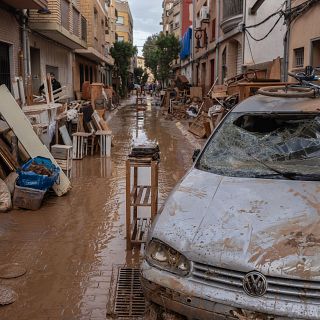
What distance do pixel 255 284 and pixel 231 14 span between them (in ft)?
57.9

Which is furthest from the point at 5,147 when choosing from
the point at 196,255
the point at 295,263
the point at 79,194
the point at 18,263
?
the point at 295,263

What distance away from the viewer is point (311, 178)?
3523 millimetres

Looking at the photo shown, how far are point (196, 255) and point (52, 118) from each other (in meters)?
8.20

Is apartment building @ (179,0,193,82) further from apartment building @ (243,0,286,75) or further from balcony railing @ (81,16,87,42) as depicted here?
apartment building @ (243,0,286,75)

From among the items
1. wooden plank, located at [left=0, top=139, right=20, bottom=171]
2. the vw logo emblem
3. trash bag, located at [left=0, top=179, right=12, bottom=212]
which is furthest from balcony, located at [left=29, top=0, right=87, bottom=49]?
the vw logo emblem

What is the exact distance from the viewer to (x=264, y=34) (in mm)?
14453

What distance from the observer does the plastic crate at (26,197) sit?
6574mm

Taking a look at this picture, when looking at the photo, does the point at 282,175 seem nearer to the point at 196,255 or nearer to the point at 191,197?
the point at 191,197

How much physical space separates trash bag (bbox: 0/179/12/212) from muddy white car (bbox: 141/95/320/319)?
3600mm

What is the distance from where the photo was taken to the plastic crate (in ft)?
21.6

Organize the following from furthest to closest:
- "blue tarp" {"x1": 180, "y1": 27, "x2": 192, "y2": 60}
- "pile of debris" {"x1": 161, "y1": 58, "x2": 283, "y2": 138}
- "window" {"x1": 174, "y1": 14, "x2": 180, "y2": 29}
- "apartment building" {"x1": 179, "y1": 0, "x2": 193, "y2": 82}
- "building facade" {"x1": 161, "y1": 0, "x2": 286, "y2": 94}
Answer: "window" {"x1": 174, "y1": 14, "x2": 180, "y2": 29} < "apartment building" {"x1": 179, "y1": 0, "x2": 193, "y2": 82} < "blue tarp" {"x1": 180, "y1": 27, "x2": 192, "y2": 60} < "building facade" {"x1": 161, "y1": 0, "x2": 286, "y2": 94} < "pile of debris" {"x1": 161, "y1": 58, "x2": 283, "y2": 138}

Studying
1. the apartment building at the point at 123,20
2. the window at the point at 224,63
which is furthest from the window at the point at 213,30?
the apartment building at the point at 123,20

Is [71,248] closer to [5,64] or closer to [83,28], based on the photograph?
[5,64]

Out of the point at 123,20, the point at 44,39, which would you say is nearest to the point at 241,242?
the point at 44,39
